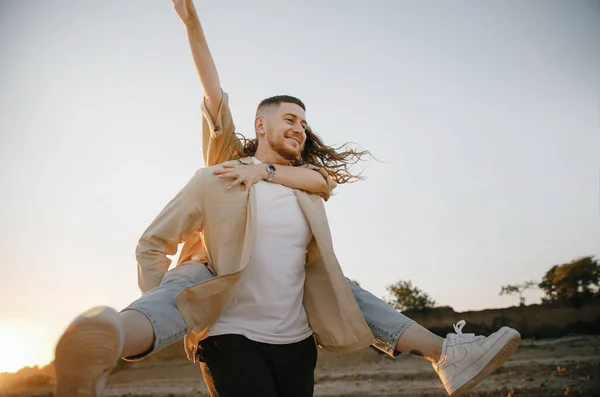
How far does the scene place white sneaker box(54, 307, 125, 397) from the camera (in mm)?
1936

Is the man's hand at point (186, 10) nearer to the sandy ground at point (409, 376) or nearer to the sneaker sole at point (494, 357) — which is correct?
the sneaker sole at point (494, 357)

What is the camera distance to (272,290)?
292 cm

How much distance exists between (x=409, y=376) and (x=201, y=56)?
13.2 meters

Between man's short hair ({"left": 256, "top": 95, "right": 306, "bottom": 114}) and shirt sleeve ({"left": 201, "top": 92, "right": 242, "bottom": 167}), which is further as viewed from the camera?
man's short hair ({"left": 256, "top": 95, "right": 306, "bottom": 114})

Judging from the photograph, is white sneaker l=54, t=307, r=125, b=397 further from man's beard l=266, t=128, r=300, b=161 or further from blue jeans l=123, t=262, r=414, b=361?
man's beard l=266, t=128, r=300, b=161

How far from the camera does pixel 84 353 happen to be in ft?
6.36

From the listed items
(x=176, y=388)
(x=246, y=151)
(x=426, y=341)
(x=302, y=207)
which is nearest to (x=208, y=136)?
(x=246, y=151)

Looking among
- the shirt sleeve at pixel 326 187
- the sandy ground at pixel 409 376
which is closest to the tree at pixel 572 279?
the sandy ground at pixel 409 376

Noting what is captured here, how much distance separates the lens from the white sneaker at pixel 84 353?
1936mm

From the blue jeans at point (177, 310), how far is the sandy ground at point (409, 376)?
8.25 meters

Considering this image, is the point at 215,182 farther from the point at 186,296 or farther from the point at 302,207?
the point at 186,296

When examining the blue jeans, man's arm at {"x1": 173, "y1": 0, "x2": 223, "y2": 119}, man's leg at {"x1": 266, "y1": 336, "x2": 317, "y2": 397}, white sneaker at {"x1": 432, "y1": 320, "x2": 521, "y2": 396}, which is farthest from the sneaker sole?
man's arm at {"x1": 173, "y1": 0, "x2": 223, "y2": 119}

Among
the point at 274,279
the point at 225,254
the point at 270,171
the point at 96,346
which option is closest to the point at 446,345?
the point at 274,279

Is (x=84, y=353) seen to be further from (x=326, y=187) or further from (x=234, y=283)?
(x=326, y=187)
